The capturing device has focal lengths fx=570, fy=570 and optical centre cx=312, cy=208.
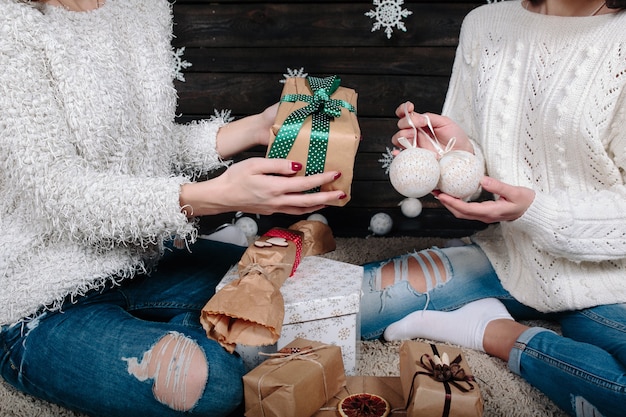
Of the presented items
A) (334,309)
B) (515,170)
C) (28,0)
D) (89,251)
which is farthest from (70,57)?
(515,170)

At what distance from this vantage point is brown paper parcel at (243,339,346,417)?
0.93m

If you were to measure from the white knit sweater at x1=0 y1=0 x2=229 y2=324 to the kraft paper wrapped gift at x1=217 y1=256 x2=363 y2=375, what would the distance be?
0.79 ft

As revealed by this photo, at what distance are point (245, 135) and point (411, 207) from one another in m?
0.87

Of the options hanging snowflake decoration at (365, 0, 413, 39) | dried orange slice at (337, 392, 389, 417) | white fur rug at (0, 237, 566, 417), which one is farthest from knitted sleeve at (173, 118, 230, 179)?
hanging snowflake decoration at (365, 0, 413, 39)

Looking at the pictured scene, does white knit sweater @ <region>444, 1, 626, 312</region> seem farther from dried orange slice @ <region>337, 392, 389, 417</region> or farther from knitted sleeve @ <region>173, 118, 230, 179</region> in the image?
knitted sleeve @ <region>173, 118, 230, 179</region>

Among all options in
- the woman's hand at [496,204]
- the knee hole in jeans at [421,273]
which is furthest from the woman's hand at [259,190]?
the knee hole in jeans at [421,273]

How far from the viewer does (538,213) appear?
45.1 inches

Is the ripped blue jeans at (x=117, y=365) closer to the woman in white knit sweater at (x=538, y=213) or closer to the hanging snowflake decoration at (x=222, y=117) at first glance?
the woman in white knit sweater at (x=538, y=213)

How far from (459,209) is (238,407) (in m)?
0.58

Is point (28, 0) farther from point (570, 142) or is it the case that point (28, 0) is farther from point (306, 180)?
point (570, 142)

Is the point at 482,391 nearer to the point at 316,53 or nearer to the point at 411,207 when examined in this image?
the point at 411,207

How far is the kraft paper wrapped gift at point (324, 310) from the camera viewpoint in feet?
3.66

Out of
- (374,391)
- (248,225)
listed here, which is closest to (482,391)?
(374,391)

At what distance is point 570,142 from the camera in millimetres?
1220
